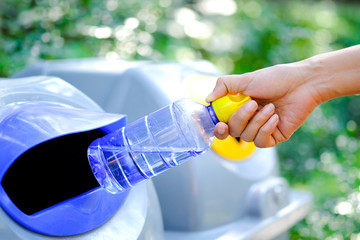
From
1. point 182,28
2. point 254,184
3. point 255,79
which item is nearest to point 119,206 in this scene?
point 255,79

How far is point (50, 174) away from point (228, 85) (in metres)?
0.54

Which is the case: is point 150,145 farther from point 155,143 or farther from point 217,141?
point 217,141

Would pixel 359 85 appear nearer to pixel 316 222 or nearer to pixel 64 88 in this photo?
pixel 64 88

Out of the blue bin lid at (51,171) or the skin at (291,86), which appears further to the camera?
the skin at (291,86)

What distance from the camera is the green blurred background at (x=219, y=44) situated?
111 inches

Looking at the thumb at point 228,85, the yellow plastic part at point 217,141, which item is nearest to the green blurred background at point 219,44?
the yellow plastic part at point 217,141

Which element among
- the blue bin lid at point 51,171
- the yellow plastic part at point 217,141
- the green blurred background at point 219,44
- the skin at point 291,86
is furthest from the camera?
the green blurred background at point 219,44

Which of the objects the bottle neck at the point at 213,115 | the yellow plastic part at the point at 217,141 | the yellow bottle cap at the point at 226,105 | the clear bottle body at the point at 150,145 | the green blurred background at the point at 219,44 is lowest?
the green blurred background at the point at 219,44

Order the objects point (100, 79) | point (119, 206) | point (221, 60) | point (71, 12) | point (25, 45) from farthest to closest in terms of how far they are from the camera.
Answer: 1. point (221, 60)
2. point (71, 12)
3. point (25, 45)
4. point (100, 79)
5. point (119, 206)

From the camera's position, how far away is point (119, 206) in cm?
125

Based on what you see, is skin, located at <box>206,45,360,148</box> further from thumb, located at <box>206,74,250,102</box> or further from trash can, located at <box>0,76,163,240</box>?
trash can, located at <box>0,76,163,240</box>

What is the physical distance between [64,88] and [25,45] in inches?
60.2

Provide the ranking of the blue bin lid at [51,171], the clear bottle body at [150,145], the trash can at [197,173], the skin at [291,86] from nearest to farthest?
the blue bin lid at [51,171]
the clear bottle body at [150,145]
the skin at [291,86]
the trash can at [197,173]

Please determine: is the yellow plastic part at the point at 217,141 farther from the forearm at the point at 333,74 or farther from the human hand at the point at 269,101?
the forearm at the point at 333,74
